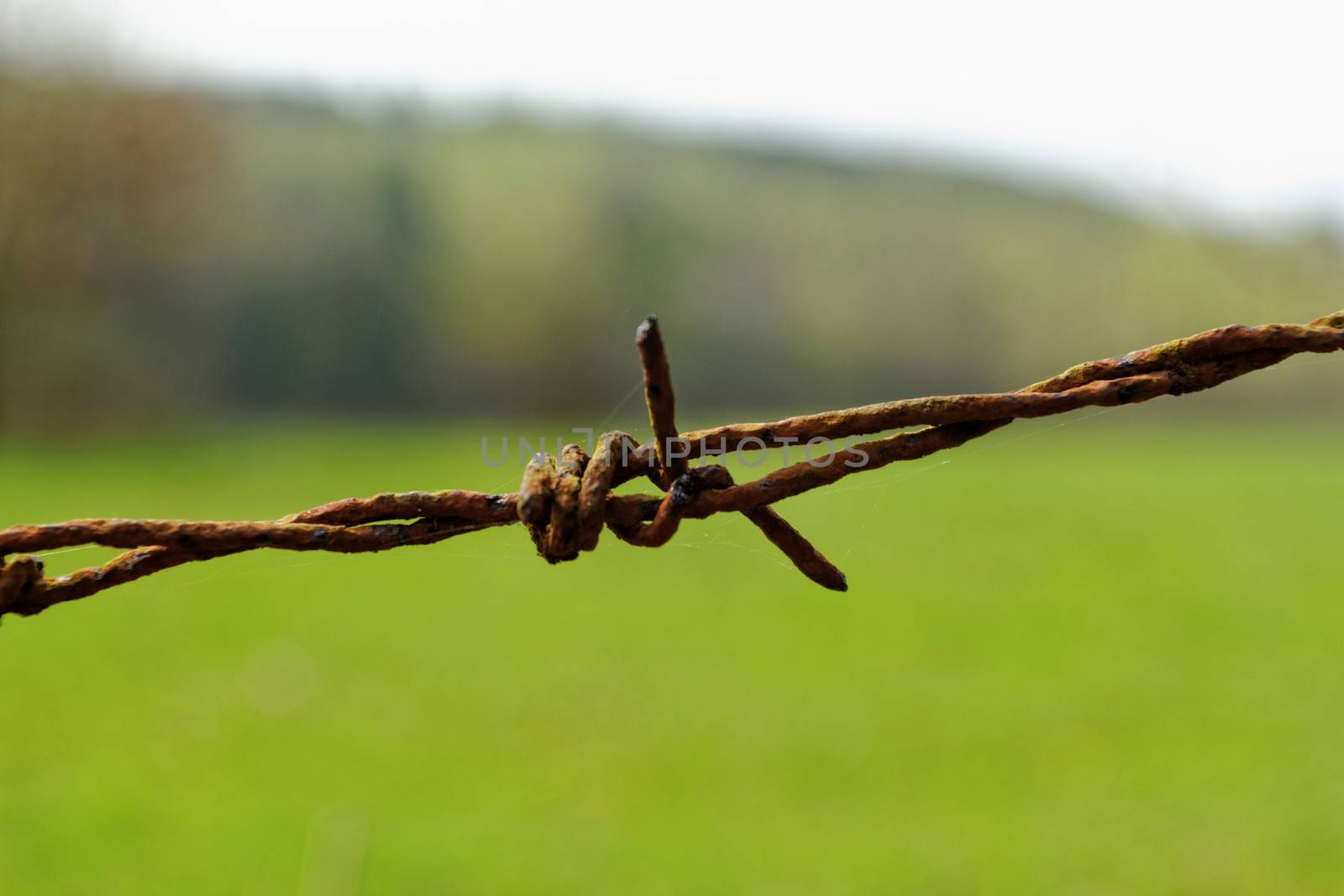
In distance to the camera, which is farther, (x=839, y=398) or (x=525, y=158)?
(x=525, y=158)

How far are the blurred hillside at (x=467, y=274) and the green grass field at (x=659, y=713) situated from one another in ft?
5.13

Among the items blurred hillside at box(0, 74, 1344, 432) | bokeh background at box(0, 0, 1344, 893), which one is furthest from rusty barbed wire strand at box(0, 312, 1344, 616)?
blurred hillside at box(0, 74, 1344, 432)

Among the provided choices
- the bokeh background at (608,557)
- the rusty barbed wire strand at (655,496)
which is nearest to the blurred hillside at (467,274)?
the bokeh background at (608,557)

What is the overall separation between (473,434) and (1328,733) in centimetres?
1139

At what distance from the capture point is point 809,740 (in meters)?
8.08

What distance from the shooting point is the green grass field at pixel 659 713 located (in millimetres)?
5676

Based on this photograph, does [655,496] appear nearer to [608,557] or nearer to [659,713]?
[659,713]

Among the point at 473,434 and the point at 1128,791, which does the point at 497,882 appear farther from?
the point at 473,434

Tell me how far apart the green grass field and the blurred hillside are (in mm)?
1565

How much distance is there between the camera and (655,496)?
84cm

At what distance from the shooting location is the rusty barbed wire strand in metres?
0.79

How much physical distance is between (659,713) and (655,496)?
8298 mm

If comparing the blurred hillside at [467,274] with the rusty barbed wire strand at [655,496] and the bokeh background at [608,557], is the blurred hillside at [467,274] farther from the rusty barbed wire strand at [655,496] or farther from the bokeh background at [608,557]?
the rusty barbed wire strand at [655,496]

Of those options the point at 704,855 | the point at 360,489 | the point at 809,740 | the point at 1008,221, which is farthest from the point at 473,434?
the point at 1008,221
